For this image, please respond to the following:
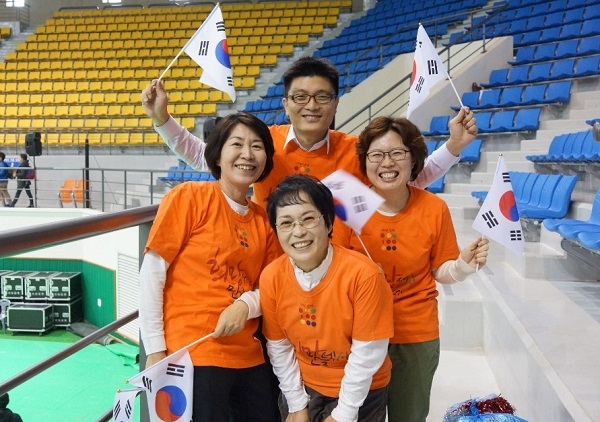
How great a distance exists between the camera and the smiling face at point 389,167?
1.43 meters

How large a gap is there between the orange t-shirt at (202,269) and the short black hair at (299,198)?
13 centimetres

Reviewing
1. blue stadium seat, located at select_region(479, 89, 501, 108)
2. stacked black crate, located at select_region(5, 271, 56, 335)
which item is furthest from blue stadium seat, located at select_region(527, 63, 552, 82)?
stacked black crate, located at select_region(5, 271, 56, 335)

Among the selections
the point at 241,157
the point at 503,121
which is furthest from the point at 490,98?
the point at 241,157

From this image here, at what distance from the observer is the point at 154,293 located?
4.31 feet

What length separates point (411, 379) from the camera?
4.85 ft

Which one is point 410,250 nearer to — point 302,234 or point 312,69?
point 302,234

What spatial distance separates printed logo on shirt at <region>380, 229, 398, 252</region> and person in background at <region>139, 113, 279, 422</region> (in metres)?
0.31

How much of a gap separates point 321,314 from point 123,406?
479 millimetres

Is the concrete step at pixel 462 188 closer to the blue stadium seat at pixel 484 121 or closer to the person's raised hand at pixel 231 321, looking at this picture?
the blue stadium seat at pixel 484 121

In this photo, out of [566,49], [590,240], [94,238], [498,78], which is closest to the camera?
[590,240]

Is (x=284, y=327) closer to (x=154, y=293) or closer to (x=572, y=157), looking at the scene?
(x=154, y=293)

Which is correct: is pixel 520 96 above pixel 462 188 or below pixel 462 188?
above

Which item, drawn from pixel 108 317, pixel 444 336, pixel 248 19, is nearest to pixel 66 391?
pixel 108 317

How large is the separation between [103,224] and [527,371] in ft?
4.74
